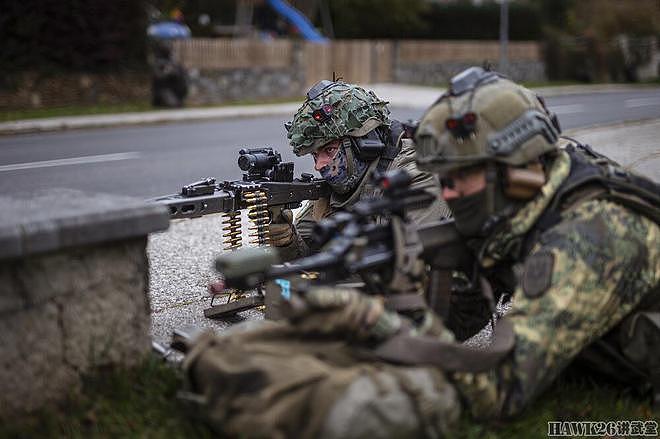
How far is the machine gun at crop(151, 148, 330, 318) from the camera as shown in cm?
438

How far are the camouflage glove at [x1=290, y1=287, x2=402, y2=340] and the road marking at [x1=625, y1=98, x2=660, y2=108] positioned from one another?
20.0 meters

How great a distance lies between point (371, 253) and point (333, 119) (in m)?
1.75

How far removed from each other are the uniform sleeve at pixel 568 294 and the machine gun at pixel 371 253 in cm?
37

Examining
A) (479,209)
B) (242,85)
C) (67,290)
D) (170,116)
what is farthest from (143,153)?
(242,85)

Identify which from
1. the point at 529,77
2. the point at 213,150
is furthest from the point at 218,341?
the point at 529,77

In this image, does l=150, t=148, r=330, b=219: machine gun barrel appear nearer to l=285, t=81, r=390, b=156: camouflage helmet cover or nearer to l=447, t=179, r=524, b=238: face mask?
l=285, t=81, r=390, b=156: camouflage helmet cover

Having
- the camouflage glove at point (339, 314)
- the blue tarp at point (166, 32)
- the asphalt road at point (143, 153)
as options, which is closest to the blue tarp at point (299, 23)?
the blue tarp at point (166, 32)

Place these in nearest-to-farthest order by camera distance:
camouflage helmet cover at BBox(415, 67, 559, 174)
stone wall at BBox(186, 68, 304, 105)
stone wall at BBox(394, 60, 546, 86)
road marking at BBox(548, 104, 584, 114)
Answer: camouflage helmet cover at BBox(415, 67, 559, 174) → road marking at BBox(548, 104, 584, 114) → stone wall at BBox(186, 68, 304, 105) → stone wall at BBox(394, 60, 546, 86)

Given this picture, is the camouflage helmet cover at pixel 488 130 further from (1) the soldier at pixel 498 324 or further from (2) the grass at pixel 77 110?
(2) the grass at pixel 77 110

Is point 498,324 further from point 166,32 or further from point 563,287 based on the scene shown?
point 166,32

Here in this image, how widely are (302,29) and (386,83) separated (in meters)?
3.56

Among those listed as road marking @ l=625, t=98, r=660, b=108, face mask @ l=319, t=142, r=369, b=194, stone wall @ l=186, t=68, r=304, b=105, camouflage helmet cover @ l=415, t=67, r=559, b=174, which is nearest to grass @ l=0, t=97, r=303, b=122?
stone wall @ l=186, t=68, r=304, b=105

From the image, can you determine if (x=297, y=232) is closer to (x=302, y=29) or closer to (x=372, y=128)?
(x=372, y=128)

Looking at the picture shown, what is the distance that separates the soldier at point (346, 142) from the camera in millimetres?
4520
